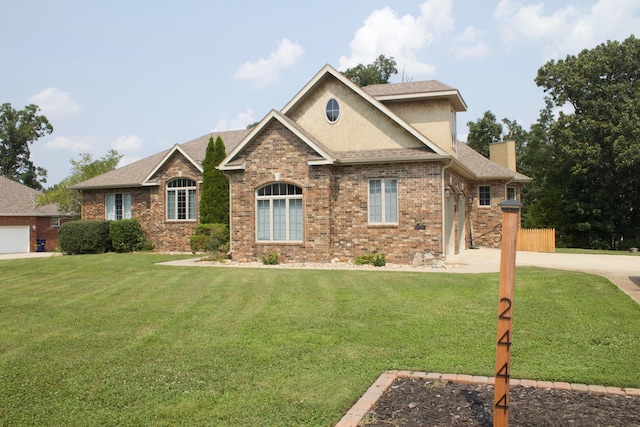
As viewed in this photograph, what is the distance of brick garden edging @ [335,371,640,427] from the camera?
4.52 metres

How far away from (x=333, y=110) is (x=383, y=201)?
421 centimetres

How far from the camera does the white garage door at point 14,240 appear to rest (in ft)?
113

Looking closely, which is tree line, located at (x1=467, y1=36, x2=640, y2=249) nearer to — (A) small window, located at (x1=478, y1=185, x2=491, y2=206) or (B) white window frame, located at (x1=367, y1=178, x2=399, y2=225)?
(A) small window, located at (x1=478, y1=185, x2=491, y2=206)

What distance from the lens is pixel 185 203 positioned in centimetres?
2416

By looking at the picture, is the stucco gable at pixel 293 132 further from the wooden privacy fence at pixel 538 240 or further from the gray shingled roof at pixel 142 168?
the wooden privacy fence at pixel 538 240

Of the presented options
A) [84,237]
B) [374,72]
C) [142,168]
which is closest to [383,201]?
[84,237]

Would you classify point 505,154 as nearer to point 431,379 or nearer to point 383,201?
point 383,201

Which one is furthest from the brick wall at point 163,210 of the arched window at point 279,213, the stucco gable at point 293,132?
the arched window at point 279,213

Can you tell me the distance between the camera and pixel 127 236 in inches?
943

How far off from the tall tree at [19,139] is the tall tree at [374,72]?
39019 millimetres

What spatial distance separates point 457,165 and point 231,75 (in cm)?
861

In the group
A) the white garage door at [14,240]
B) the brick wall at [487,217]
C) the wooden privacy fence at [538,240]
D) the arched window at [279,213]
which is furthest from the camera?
the white garage door at [14,240]

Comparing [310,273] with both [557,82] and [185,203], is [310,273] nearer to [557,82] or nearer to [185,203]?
[185,203]

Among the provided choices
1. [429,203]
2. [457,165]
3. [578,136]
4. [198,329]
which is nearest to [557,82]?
[578,136]
